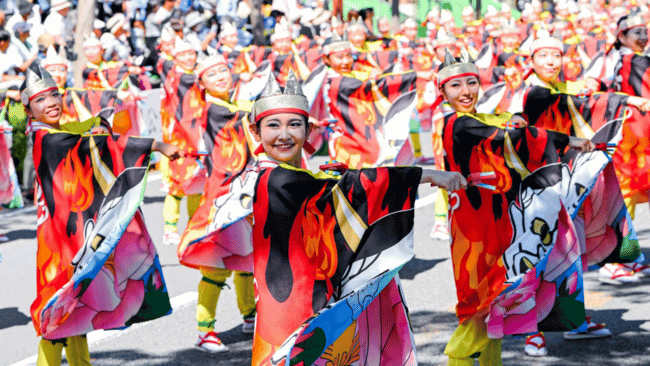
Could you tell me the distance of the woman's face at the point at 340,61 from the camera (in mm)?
8359

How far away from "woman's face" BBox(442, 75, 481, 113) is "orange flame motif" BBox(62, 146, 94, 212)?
1.82 meters

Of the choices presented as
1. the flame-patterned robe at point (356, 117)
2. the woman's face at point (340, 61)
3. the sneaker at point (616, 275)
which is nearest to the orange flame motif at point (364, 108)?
the flame-patterned robe at point (356, 117)

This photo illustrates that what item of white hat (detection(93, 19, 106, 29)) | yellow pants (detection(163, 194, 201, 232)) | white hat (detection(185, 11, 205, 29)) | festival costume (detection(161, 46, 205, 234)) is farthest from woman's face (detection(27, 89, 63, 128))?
white hat (detection(185, 11, 205, 29))

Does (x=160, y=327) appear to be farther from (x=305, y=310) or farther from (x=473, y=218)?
(x=305, y=310)

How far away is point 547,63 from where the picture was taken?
19.0ft

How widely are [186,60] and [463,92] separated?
4872 millimetres

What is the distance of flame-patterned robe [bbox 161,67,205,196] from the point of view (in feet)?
28.3

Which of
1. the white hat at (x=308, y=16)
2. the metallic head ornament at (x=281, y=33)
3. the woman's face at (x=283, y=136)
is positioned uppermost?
the white hat at (x=308, y=16)

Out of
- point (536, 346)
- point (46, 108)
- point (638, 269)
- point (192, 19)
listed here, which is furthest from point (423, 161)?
point (46, 108)

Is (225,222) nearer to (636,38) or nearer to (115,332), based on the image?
(115,332)

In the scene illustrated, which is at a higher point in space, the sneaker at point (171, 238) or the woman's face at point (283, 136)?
the woman's face at point (283, 136)

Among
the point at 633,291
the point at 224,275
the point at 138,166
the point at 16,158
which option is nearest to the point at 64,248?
the point at 138,166

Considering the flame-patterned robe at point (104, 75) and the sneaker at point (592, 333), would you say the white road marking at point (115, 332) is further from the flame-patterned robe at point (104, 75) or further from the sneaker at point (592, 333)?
the flame-patterned robe at point (104, 75)

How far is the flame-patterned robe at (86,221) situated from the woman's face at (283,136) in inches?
52.5
